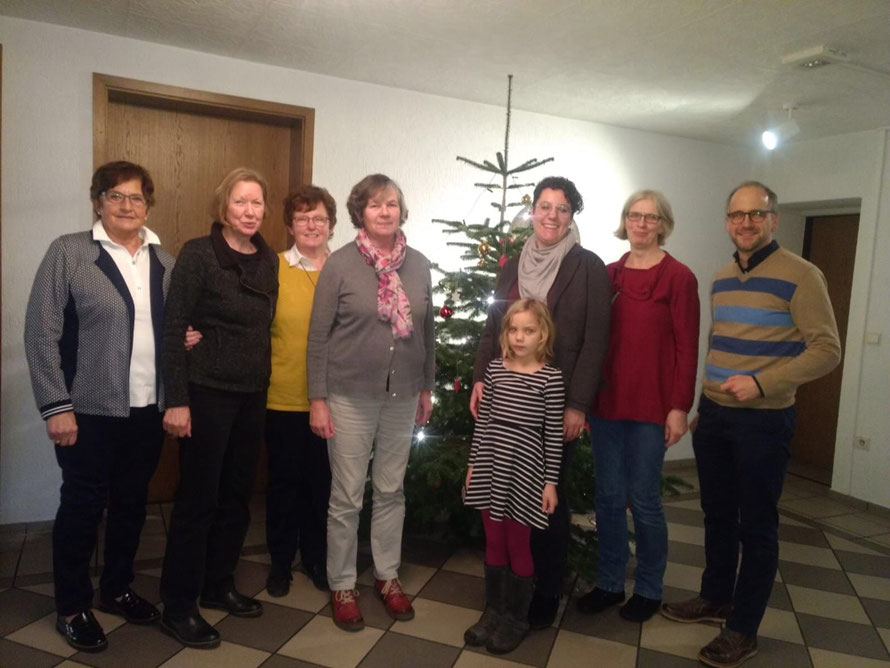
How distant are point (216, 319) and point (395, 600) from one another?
120 cm

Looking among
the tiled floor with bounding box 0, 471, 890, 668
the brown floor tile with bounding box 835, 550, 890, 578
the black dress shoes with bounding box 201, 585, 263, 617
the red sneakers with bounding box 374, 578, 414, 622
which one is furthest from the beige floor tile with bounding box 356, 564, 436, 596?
the brown floor tile with bounding box 835, 550, 890, 578

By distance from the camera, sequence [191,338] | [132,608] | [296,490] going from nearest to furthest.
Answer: [191,338] < [132,608] < [296,490]

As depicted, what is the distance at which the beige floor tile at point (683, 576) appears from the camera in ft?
9.59

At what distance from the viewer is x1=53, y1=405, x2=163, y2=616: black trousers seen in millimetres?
2107

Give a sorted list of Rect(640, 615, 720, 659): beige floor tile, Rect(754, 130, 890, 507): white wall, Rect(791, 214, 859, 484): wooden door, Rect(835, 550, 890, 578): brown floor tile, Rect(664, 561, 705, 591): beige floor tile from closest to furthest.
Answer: Rect(640, 615, 720, 659): beige floor tile, Rect(664, 561, 705, 591): beige floor tile, Rect(835, 550, 890, 578): brown floor tile, Rect(754, 130, 890, 507): white wall, Rect(791, 214, 859, 484): wooden door

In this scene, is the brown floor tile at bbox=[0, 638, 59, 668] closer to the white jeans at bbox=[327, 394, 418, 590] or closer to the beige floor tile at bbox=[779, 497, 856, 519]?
the white jeans at bbox=[327, 394, 418, 590]

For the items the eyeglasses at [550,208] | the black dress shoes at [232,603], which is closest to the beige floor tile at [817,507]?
the eyeglasses at [550,208]

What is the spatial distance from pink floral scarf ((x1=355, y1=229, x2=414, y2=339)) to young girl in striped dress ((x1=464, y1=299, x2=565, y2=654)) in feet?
1.08

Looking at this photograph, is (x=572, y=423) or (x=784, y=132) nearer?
(x=572, y=423)

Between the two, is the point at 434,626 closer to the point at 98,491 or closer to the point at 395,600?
the point at 395,600

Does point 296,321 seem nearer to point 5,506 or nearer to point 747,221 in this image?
point 747,221

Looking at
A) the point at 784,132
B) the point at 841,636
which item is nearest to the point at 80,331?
the point at 841,636

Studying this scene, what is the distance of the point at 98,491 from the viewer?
2.15 m

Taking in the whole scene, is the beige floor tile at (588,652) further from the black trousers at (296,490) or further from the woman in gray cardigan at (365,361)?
the black trousers at (296,490)
